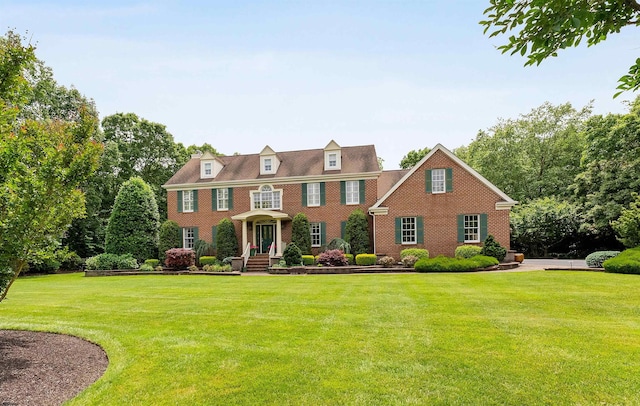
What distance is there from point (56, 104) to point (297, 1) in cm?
2859

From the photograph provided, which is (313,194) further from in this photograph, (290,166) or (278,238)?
(278,238)

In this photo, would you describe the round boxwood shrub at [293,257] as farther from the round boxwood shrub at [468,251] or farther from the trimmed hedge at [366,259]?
the round boxwood shrub at [468,251]

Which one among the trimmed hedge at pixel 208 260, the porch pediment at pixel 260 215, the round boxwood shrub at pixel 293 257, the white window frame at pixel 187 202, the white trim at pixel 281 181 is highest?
the white trim at pixel 281 181

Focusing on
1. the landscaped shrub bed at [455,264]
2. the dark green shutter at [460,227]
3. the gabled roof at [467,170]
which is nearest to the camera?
the landscaped shrub bed at [455,264]

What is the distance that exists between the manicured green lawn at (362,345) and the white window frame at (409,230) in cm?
1062

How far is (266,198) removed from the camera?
24.8 meters

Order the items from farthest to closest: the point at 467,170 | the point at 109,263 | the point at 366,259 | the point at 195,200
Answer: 1. the point at 195,200
2. the point at 109,263
3. the point at 467,170
4. the point at 366,259

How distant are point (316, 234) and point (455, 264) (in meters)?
9.40

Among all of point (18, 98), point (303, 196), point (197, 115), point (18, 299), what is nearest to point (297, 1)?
point (18, 98)

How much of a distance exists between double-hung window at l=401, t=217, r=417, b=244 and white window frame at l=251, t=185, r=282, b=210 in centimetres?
826

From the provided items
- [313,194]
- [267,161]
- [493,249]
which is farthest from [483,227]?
[267,161]

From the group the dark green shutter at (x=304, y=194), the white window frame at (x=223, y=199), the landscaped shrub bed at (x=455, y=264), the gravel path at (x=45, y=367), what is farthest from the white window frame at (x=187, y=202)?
the gravel path at (x=45, y=367)

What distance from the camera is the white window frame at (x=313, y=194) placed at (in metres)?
24.0

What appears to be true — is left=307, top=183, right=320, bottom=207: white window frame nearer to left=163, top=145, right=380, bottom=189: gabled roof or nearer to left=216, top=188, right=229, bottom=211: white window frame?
left=163, top=145, right=380, bottom=189: gabled roof
